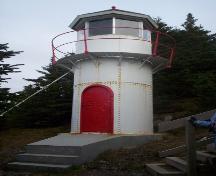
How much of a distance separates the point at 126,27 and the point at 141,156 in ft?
24.4

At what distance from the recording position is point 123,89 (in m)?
17.3

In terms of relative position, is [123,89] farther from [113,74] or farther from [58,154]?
[58,154]

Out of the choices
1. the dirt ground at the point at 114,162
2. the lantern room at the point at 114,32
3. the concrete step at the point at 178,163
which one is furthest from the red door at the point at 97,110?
the concrete step at the point at 178,163

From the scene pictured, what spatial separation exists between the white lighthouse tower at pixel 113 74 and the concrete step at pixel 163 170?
704cm

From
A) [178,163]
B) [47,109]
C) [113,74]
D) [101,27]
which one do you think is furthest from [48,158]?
[47,109]

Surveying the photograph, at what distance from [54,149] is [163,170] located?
5.15m

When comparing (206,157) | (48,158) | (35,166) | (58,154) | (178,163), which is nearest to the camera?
(206,157)

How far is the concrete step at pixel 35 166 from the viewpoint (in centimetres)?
1142

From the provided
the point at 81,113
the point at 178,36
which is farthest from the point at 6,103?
the point at 178,36

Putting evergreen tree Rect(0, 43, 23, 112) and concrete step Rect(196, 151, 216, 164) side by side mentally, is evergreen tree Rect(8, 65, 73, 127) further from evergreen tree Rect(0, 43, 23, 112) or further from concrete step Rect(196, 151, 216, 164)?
concrete step Rect(196, 151, 216, 164)

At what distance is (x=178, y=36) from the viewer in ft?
97.7

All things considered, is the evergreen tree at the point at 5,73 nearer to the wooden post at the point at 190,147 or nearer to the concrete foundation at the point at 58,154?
the concrete foundation at the point at 58,154

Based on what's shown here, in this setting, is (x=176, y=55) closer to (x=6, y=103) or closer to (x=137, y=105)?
(x=137, y=105)

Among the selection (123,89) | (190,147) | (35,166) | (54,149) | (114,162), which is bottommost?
(35,166)
